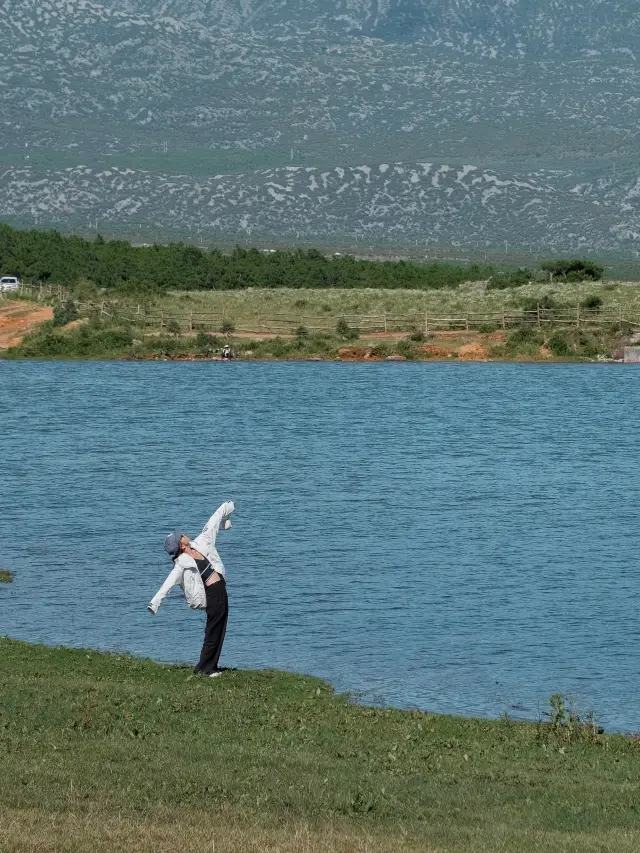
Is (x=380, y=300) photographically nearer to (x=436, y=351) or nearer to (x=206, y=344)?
(x=206, y=344)

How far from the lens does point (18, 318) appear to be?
90062 millimetres

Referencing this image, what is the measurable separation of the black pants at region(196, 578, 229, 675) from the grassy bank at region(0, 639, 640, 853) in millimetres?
382

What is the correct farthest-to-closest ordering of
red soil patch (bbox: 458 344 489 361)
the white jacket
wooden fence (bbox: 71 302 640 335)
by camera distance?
wooden fence (bbox: 71 302 640 335), red soil patch (bbox: 458 344 489 361), the white jacket

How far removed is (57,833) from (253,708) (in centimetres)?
601

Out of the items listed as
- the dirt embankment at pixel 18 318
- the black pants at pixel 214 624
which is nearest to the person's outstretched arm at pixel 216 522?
the black pants at pixel 214 624

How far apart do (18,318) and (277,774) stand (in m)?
78.5

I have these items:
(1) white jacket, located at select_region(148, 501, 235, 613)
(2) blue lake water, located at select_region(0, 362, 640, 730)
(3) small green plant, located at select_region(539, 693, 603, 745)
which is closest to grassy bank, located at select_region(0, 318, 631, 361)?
(2) blue lake water, located at select_region(0, 362, 640, 730)

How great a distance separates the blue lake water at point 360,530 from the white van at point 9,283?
39342 millimetres

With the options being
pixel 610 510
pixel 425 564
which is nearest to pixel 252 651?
pixel 425 564

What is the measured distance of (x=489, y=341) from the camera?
80.2 metres

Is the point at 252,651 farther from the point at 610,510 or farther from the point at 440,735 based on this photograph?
the point at 610,510

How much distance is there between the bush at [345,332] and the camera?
8288cm

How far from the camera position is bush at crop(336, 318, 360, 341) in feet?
272

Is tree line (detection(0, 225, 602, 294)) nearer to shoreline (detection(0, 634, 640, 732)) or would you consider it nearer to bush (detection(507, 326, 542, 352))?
bush (detection(507, 326, 542, 352))
